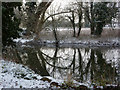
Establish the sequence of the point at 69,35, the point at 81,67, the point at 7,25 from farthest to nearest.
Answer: the point at 69,35
the point at 7,25
the point at 81,67

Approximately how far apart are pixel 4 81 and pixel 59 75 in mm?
3164

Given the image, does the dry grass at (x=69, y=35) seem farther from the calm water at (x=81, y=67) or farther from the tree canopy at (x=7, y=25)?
the tree canopy at (x=7, y=25)

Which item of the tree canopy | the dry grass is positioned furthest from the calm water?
the dry grass

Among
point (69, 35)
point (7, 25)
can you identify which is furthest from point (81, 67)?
point (69, 35)

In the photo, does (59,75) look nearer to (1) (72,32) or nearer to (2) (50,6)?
(2) (50,6)

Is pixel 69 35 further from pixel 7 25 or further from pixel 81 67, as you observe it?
pixel 81 67

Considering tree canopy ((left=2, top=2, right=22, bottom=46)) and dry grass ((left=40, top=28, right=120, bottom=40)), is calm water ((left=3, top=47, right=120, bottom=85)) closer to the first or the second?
tree canopy ((left=2, top=2, right=22, bottom=46))

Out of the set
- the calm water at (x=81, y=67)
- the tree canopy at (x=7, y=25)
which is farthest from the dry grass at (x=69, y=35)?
the tree canopy at (x=7, y=25)

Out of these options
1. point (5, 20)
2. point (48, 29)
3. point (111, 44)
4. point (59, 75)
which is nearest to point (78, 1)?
point (48, 29)

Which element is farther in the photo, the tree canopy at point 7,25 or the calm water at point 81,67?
the tree canopy at point 7,25

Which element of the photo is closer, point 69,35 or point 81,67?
point 81,67

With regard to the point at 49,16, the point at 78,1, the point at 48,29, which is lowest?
the point at 48,29

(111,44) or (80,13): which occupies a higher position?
(80,13)

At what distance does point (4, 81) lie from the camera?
5.89 metres
